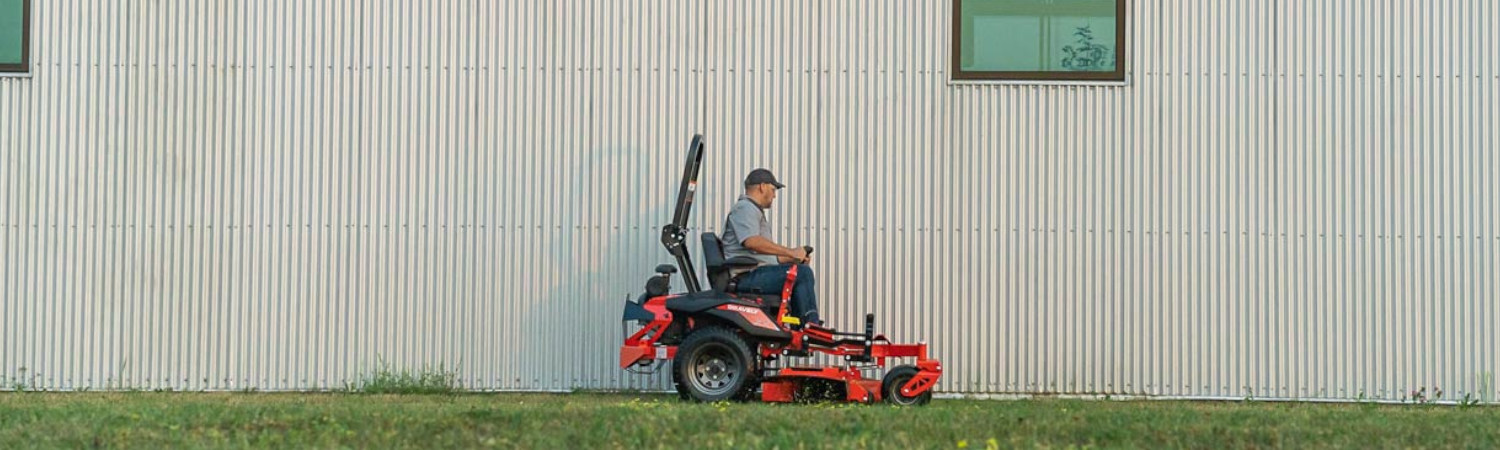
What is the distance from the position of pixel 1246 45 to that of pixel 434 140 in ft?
18.4

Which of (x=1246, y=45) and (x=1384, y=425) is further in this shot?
(x=1246, y=45)

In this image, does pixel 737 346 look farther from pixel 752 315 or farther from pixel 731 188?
pixel 731 188

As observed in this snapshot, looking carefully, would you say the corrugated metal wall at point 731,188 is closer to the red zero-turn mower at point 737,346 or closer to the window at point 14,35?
the window at point 14,35

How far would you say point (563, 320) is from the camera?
13.6 meters

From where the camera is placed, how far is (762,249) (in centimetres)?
1274

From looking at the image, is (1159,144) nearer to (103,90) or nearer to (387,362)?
(387,362)

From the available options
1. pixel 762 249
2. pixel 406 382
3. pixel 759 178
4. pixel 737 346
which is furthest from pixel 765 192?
pixel 406 382

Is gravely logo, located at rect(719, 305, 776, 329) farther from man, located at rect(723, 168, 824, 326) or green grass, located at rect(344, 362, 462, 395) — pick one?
green grass, located at rect(344, 362, 462, 395)

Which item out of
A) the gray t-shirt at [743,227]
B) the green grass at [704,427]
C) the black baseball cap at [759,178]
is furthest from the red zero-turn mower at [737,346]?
the green grass at [704,427]

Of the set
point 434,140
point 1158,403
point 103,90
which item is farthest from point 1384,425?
point 103,90

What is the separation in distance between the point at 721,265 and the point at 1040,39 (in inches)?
110

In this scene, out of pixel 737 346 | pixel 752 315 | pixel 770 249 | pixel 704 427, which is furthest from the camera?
pixel 770 249

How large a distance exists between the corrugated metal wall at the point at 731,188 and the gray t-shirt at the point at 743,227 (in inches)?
23.0

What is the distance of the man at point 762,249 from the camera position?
1274cm
